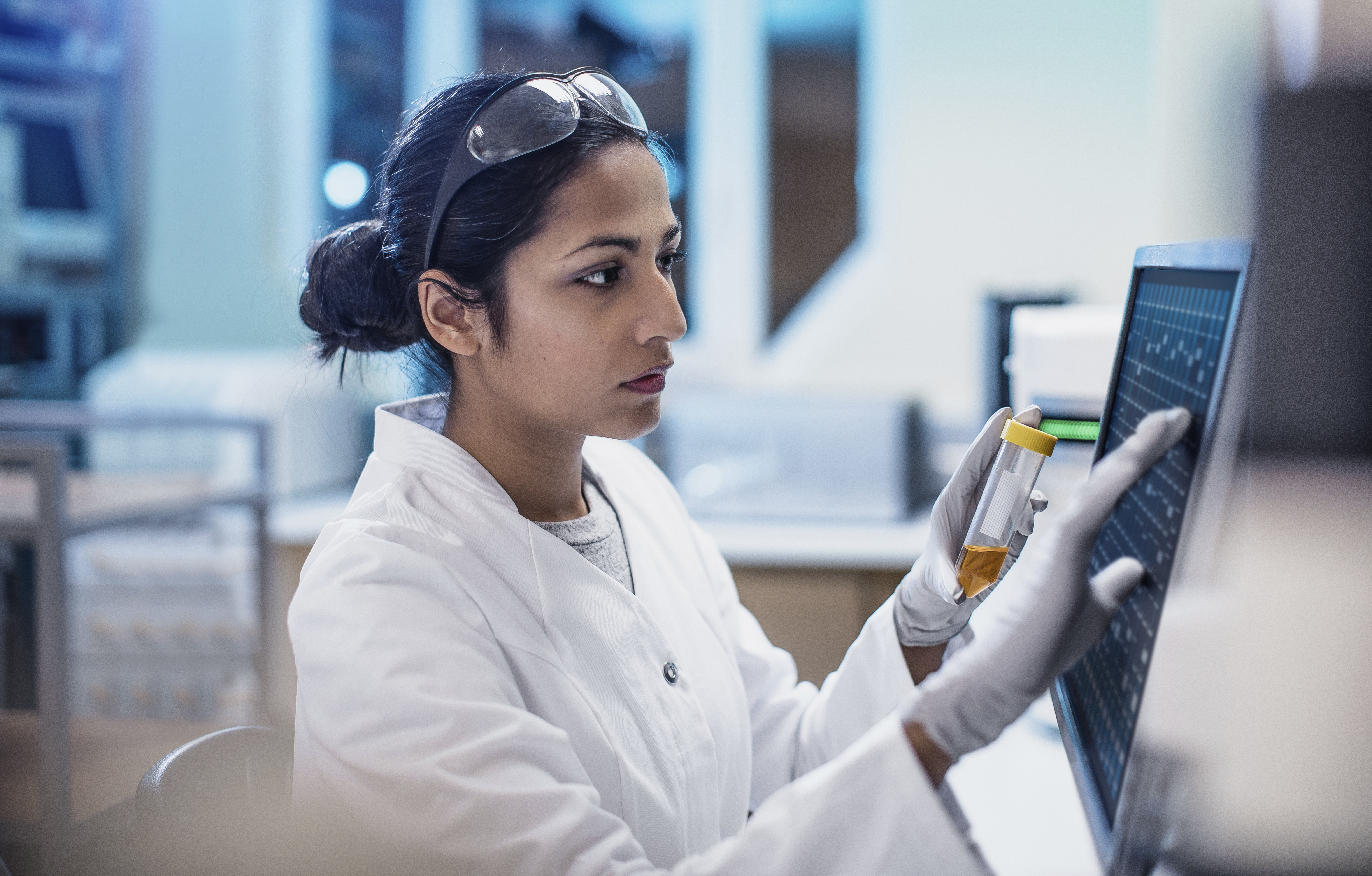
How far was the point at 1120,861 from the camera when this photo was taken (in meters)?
0.58

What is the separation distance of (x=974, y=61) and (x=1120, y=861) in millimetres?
2437

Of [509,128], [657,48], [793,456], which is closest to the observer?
[509,128]

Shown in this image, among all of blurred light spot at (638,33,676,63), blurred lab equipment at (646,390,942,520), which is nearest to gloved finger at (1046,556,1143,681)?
blurred lab equipment at (646,390,942,520)

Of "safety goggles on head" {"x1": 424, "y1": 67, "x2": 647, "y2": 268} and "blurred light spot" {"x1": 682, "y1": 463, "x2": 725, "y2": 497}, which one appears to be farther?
"blurred light spot" {"x1": 682, "y1": 463, "x2": 725, "y2": 497}

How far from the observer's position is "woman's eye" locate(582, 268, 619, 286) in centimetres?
97

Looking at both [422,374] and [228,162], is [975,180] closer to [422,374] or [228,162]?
[422,374]

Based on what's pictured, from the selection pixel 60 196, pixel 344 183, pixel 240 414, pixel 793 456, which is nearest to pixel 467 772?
pixel 793 456

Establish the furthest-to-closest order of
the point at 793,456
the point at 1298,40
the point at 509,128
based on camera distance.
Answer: the point at 793,456 → the point at 509,128 → the point at 1298,40

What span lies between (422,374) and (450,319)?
0.16 m

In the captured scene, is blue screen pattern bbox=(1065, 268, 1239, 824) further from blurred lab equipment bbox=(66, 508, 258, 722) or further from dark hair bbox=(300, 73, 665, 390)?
blurred lab equipment bbox=(66, 508, 258, 722)

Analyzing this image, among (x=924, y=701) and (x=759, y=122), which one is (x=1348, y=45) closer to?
(x=924, y=701)

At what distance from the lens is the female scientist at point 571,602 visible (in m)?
0.66

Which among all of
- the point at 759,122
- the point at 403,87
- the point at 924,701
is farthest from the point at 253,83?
the point at 924,701

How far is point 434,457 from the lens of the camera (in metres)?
0.98
